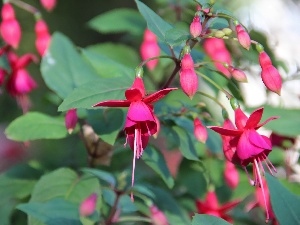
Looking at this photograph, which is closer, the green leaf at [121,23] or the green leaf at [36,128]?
the green leaf at [36,128]

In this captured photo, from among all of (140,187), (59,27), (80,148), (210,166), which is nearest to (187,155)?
(140,187)

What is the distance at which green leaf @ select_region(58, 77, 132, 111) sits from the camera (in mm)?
1164

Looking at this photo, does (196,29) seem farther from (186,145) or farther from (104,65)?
(104,65)

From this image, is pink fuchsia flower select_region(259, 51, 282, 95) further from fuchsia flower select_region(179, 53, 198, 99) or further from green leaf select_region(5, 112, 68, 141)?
green leaf select_region(5, 112, 68, 141)

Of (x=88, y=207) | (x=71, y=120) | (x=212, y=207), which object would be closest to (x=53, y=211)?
(x=88, y=207)

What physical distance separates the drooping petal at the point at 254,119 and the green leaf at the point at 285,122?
1.19ft

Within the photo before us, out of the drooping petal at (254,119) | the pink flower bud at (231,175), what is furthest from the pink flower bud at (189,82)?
the pink flower bud at (231,175)

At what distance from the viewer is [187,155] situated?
1347 millimetres

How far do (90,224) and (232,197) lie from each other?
44 cm

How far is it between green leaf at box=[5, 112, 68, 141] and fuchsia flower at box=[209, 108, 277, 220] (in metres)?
0.40

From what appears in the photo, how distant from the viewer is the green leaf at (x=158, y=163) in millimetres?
1389

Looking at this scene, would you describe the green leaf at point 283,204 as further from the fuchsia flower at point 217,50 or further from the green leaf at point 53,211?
the fuchsia flower at point 217,50

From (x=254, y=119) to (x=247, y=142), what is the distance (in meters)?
0.04

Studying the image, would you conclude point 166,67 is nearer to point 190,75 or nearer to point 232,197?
point 232,197
